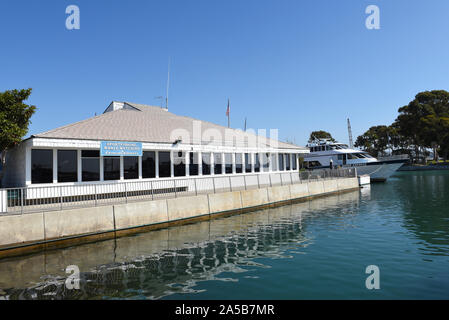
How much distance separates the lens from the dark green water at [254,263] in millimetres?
7473

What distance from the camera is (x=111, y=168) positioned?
1731 centimetres

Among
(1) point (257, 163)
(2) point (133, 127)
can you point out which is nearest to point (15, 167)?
(2) point (133, 127)

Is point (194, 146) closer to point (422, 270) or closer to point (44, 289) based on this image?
point (44, 289)

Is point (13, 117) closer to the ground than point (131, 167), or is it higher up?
higher up

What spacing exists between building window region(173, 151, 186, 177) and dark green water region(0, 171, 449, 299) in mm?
5323

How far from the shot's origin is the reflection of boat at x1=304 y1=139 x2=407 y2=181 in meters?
43.6

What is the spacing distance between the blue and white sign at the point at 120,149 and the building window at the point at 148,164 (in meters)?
1.11

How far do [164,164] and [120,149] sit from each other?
140 inches

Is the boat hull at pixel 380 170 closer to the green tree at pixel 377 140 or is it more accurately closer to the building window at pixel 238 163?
the building window at pixel 238 163

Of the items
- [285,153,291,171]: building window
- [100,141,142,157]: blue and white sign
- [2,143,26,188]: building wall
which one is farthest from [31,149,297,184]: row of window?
[285,153,291,171]: building window

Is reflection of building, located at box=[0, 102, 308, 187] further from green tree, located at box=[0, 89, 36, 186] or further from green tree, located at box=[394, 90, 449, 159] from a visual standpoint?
green tree, located at box=[394, 90, 449, 159]

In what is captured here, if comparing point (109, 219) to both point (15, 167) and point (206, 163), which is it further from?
point (206, 163)

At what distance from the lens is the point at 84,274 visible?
8992 millimetres
